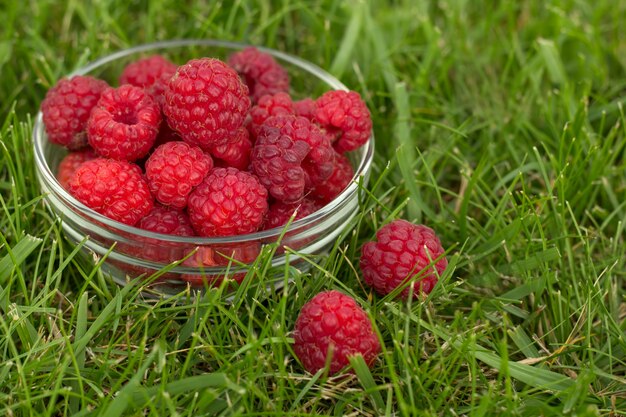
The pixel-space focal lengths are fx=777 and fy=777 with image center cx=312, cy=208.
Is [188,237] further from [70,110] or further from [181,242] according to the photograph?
[70,110]

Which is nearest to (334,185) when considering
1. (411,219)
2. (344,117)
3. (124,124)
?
(344,117)

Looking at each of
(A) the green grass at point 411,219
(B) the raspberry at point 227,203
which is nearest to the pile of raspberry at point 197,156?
(B) the raspberry at point 227,203

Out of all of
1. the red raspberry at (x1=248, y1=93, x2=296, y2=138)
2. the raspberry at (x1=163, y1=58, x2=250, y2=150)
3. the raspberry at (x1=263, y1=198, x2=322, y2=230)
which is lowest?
the raspberry at (x1=263, y1=198, x2=322, y2=230)

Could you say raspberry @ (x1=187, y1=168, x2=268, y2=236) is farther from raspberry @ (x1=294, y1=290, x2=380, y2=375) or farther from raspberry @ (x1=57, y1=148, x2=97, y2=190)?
raspberry @ (x1=57, y1=148, x2=97, y2=190)

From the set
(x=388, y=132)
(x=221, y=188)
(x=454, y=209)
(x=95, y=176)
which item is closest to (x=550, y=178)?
(x=454, y=209)

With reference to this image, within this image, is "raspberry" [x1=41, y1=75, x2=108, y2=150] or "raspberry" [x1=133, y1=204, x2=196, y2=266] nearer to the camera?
"raspberry" [x1=133, y1=204, x2=196, y2=266]

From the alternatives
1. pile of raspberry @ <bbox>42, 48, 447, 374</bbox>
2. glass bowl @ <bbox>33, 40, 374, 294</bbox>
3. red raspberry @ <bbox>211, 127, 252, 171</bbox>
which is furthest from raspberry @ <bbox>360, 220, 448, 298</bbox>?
red raspberry @ <bbox>211, 127, 252, 171</bbox>

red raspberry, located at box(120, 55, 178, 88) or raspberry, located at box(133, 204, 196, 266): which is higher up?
red raspberry, located at box(120, 55, 178, 88)
